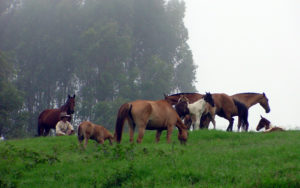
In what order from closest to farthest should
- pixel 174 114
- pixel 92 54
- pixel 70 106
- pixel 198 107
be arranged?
pixel 174 114 → pixel 198 107 → pixel 70 106 → pixel 92 54

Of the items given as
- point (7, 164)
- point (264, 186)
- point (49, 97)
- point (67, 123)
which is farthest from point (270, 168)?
point (49, 97)

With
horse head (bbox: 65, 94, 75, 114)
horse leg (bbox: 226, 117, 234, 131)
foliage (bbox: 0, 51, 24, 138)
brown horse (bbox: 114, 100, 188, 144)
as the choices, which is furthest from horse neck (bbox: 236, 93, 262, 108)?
foliage (bbox: 0, 51, 24, 138)

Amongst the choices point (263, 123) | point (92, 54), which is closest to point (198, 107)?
point (263, 123)

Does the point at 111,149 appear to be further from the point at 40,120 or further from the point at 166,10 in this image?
the point at 166,10

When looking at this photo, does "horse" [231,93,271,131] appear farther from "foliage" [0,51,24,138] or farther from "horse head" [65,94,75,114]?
"foliage" [0,51,24,138]

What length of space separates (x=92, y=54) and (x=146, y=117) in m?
30.0

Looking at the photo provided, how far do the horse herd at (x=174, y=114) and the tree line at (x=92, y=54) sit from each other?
737 inches

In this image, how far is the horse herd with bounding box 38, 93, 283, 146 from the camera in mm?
17812

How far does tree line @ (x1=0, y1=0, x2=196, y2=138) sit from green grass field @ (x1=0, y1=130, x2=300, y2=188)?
88.2 ft

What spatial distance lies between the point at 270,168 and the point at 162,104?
7.34 metres

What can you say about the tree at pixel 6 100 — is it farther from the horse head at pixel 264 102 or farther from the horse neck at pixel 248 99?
the horse head at pixel 264 102

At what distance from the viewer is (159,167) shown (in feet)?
42.3

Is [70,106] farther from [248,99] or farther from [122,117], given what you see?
[248,99]

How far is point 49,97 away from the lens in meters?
48.4
